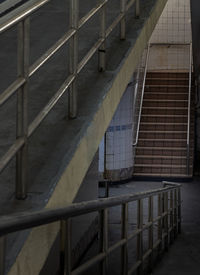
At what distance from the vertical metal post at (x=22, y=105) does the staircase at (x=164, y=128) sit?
8291mm

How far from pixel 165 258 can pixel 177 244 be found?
72cm

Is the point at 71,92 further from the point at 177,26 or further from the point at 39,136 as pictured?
the point at 177,26

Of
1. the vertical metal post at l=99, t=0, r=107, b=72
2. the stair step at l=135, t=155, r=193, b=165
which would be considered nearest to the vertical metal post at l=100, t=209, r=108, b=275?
the vertical metal post at l=99, t=0, r=107, b=72

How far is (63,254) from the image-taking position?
4.81ft

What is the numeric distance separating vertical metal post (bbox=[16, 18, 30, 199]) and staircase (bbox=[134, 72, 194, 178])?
27.2ft

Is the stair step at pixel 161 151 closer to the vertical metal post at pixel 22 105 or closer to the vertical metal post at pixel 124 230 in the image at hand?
the vertical metal post at pixel 124 230

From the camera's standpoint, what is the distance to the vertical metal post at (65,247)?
1463 millimetres

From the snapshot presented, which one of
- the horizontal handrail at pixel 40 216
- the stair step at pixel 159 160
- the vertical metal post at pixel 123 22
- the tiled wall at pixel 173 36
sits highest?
the tiled wall at pixel 173 36

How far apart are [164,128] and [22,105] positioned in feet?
31.8

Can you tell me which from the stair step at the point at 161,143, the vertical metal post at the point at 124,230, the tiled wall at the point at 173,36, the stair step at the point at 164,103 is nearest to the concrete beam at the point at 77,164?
the vertical metal post at the point at 124,230

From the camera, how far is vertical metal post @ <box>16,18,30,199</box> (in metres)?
1.30

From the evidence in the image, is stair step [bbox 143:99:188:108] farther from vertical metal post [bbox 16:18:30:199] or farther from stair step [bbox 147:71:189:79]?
vertical metal post [bbox 16:18:30:199]

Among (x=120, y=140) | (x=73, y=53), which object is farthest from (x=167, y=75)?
(x=73, y=53)

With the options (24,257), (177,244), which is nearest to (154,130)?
(177,244)
